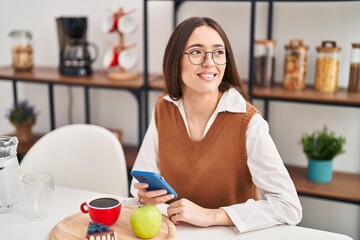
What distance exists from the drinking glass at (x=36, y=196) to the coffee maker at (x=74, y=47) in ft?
4.54

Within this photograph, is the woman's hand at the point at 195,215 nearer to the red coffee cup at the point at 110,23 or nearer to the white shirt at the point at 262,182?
the white shirt at the point at 262,182

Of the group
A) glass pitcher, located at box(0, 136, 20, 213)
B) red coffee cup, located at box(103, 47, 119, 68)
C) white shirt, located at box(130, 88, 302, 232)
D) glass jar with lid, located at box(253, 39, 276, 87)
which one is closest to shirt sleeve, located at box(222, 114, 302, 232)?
white shirt, located at box(130, 88, 302, 232)

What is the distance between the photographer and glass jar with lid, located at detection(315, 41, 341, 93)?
2.22 metres

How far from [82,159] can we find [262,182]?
69cm

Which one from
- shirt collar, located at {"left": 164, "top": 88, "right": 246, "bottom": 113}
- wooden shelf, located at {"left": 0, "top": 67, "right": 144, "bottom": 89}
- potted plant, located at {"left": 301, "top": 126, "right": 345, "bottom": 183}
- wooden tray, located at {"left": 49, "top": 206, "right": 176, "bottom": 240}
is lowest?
potted plant, located at {"left": 301, "top": 126, "right": 345, "bottom": 183}

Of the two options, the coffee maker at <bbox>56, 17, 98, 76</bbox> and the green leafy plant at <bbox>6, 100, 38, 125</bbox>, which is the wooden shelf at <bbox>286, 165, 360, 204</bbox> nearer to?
the coffee maker at <bbox>56, 17, 98, 76</bbox>

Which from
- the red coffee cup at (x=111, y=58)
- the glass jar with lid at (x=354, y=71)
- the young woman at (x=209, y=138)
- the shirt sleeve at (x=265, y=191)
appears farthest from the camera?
the red coffee cup at (x=111, y=58)

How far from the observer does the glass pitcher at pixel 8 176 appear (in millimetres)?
1370

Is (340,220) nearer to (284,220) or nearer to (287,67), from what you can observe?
(287,67)

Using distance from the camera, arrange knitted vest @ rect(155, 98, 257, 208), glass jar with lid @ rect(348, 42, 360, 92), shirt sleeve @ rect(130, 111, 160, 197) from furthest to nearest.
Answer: glass jar with lid @ rect(348, 42, 360, 92) < shirt sleeve @ rect(130, 111, 160, 197) < knitted vest @ rect(155, 98, 257, 208)

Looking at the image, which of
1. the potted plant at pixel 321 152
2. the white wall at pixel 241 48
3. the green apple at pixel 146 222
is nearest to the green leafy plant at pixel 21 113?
the white wall at pixel 241 48

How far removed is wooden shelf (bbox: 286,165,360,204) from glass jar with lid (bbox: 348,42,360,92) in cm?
45

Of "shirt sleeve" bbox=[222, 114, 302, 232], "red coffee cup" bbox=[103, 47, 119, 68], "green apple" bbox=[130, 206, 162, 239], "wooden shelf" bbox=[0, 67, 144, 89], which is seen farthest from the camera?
"red coffee cup" bbox=[103, 47, 119, 68]

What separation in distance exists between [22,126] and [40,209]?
161 cm
